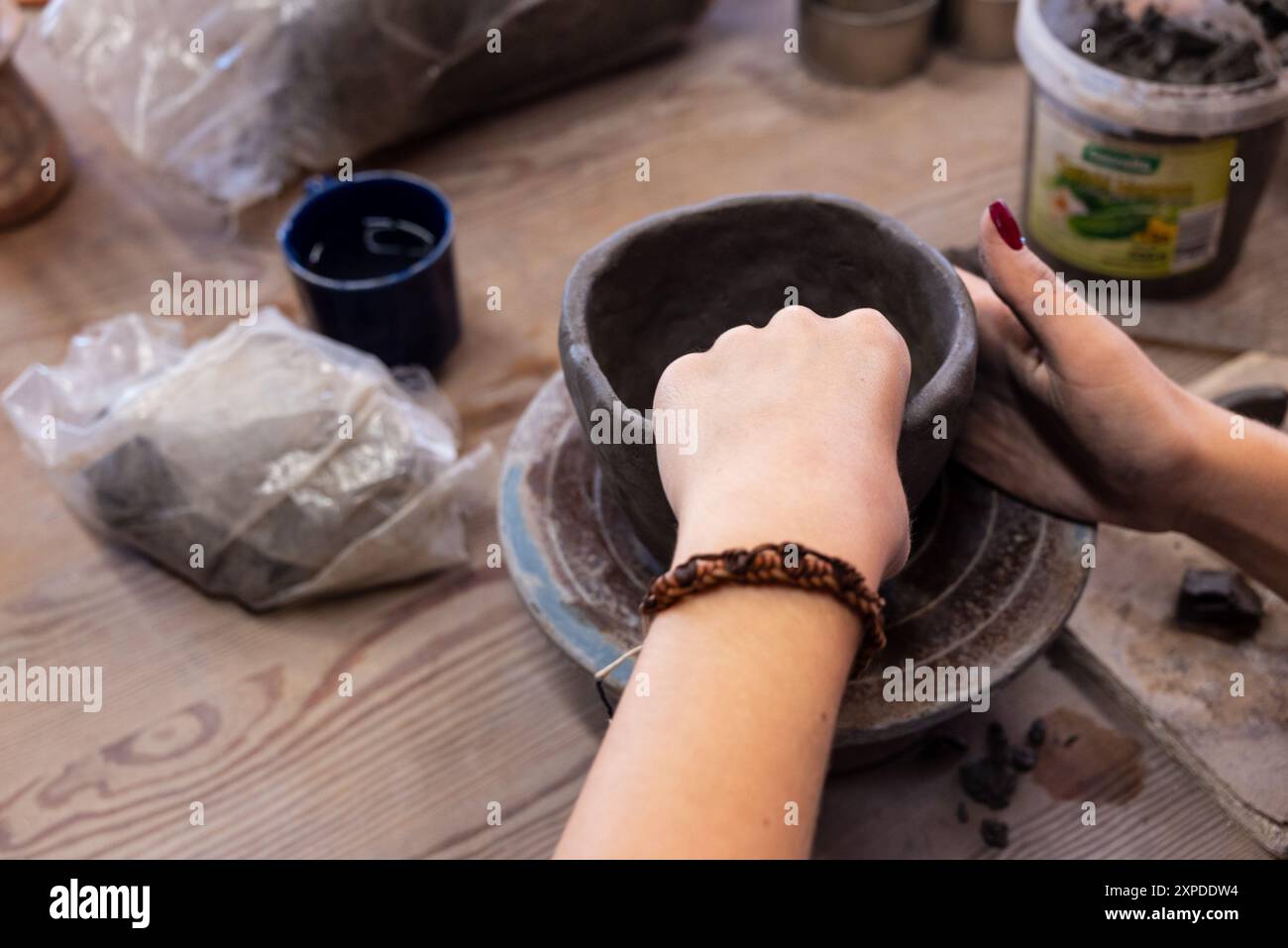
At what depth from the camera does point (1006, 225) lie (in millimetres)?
1056

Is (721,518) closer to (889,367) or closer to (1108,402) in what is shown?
(889,367)

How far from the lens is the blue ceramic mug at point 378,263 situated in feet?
4.98

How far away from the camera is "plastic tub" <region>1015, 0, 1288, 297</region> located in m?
1.45

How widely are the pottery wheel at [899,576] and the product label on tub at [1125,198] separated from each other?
22.5 inches

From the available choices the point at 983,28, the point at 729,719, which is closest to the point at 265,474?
the point at 729,719

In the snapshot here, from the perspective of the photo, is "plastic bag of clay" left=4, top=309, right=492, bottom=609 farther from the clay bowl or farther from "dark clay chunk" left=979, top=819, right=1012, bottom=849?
"dark clay chunk" left=979, top=819, right=1012, bottom=849

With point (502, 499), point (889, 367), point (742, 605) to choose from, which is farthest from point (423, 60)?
point (742, 605)

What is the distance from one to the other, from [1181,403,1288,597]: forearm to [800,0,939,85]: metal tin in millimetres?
1153

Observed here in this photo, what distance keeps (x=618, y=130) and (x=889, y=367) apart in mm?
1249
